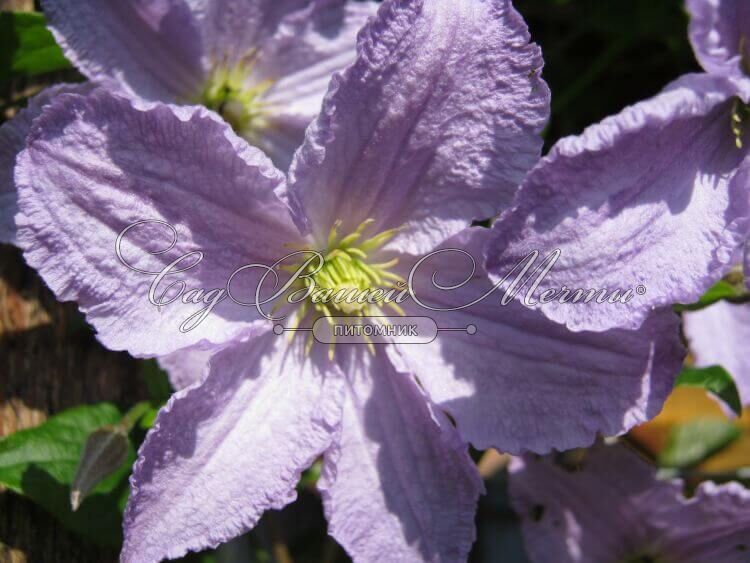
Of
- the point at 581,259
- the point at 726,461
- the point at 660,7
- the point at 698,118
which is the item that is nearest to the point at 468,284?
the point at 581,259

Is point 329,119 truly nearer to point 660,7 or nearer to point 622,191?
point 622,191

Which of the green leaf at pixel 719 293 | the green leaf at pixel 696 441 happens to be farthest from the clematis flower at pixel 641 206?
the green leaf at pixel 696 441

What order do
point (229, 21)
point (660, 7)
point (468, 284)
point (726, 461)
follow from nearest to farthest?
point (468, 284), point (229, 21), point (660, 7), point (726, 461)

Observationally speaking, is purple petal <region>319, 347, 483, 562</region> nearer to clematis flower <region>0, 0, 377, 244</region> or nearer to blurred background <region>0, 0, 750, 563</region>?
blurred background <region>0, 0, 750, 563</region>

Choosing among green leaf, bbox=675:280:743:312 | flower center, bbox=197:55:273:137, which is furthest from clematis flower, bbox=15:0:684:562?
flower center, bbox=197:55:273:137

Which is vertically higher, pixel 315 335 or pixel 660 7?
pixel 660 7

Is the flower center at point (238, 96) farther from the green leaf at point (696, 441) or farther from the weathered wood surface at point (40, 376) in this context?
the green leaf at point (696, 441)
